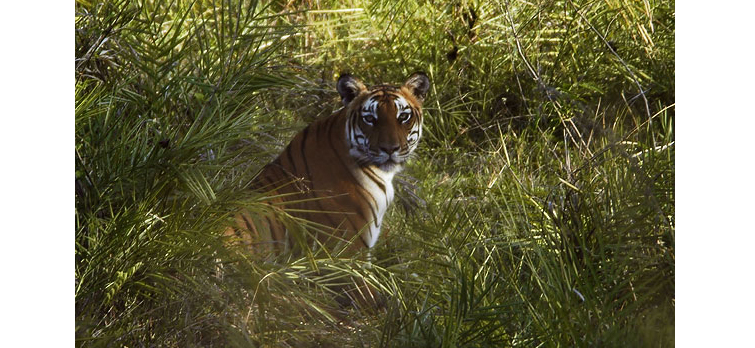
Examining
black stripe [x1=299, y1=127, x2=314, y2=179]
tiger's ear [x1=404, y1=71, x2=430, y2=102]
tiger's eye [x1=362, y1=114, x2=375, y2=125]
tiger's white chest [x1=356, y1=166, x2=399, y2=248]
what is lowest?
tiger's white chest [x1=356, y1=166, x2=399, y2=248]

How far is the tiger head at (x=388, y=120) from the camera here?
84.9 inches

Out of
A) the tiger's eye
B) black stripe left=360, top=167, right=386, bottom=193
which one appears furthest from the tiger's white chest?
the tiger's eye

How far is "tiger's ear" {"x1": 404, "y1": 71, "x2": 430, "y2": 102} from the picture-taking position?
7.10ft

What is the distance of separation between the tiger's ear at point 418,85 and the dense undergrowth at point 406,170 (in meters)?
0.02

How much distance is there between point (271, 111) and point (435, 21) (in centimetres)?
45

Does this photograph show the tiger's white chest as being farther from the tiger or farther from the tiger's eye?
the tiger's eye

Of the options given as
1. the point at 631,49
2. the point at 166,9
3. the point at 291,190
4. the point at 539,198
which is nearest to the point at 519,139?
the point at 539,198

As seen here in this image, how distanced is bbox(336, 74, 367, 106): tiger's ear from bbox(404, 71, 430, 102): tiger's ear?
0.35 ft

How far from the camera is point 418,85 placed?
217 cm

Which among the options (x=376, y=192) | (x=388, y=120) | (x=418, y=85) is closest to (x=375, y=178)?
(x=376, y=192)

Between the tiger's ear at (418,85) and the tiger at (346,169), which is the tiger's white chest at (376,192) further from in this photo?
the tiger's ear at (418,85)

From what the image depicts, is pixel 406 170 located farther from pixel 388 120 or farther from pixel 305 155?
pixel 305 155

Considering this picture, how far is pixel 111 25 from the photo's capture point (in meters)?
2.37

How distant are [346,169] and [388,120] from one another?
6.2 inches
